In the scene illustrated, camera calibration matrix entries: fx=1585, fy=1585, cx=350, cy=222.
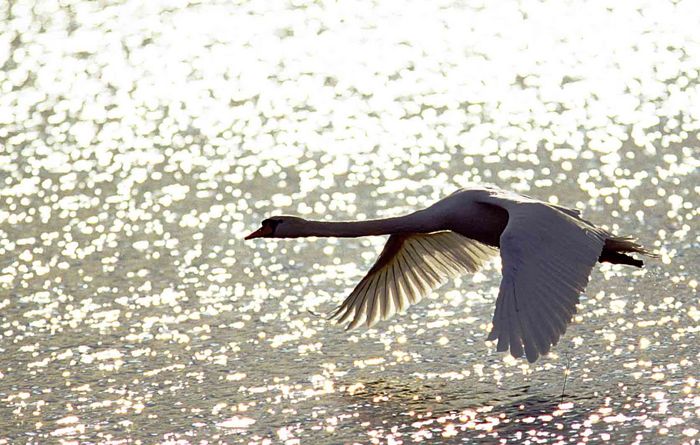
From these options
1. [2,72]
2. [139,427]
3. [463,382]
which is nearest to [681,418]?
[463,382]

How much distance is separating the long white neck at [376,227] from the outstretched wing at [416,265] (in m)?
0.39

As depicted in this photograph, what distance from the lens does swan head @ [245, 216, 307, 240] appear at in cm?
779

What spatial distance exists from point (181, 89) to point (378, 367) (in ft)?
22.3

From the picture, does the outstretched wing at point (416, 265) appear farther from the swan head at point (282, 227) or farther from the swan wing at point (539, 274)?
the swan wing at point (539, 274)

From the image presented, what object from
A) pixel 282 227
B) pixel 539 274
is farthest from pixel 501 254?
pixel 282 227

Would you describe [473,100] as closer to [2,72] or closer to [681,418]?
[2,72]

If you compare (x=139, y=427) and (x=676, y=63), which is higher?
(x=676, y=63)

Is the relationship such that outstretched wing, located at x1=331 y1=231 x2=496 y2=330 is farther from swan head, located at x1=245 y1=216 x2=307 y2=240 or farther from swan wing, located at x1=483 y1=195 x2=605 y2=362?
swan wing, located at x1=483 y1=195 x2=605 y2=362

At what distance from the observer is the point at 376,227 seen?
25.1ft

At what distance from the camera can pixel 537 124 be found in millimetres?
11953

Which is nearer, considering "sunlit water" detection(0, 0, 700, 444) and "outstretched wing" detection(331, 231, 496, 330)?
"sunlit water" detection(0, 0, 700, 444)

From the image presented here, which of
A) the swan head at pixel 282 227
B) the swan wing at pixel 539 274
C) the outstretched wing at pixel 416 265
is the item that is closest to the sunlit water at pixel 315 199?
the outstretched wing at pixel 416 265

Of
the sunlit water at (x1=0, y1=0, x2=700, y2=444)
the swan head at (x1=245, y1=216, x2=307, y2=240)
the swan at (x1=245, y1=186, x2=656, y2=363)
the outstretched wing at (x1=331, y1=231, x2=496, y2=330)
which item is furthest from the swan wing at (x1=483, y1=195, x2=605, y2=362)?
the swan head at (x1=245, y1=216, x2=307, y2=240)

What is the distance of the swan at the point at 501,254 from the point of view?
598 centimetres
